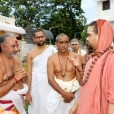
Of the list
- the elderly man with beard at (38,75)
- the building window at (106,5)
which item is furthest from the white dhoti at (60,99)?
the building window at (106,5)

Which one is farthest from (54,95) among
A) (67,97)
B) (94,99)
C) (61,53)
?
(94,99)

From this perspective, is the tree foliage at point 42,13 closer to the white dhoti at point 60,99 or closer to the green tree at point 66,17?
the green tree at point 66,17

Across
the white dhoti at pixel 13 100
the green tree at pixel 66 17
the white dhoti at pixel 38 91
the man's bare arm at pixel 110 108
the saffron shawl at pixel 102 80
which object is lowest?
the white dhoti at pixel 38 91

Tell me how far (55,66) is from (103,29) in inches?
76.9

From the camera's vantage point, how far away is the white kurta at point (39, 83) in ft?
15.8

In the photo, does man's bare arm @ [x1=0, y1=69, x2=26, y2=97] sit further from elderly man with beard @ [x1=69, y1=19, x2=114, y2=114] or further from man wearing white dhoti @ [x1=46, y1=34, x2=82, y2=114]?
man wearing white dhoti @ [x1=46, y1=34, x2=82, y2=114]

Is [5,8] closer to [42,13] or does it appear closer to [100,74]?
[42,13]

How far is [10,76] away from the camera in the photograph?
314cm

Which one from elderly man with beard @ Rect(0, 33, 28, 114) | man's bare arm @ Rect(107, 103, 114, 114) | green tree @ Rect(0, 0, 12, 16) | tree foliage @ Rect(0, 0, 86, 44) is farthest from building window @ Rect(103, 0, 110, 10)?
man's bare arm @ Rect(107, 103, 114, 114)

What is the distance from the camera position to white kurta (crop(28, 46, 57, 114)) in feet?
15.8

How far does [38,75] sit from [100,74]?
110 inches

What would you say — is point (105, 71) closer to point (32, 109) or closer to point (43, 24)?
point (32, 109)

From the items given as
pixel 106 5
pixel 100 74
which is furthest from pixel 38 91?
pixel 106 5

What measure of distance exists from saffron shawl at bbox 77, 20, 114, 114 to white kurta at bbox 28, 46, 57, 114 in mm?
2554
